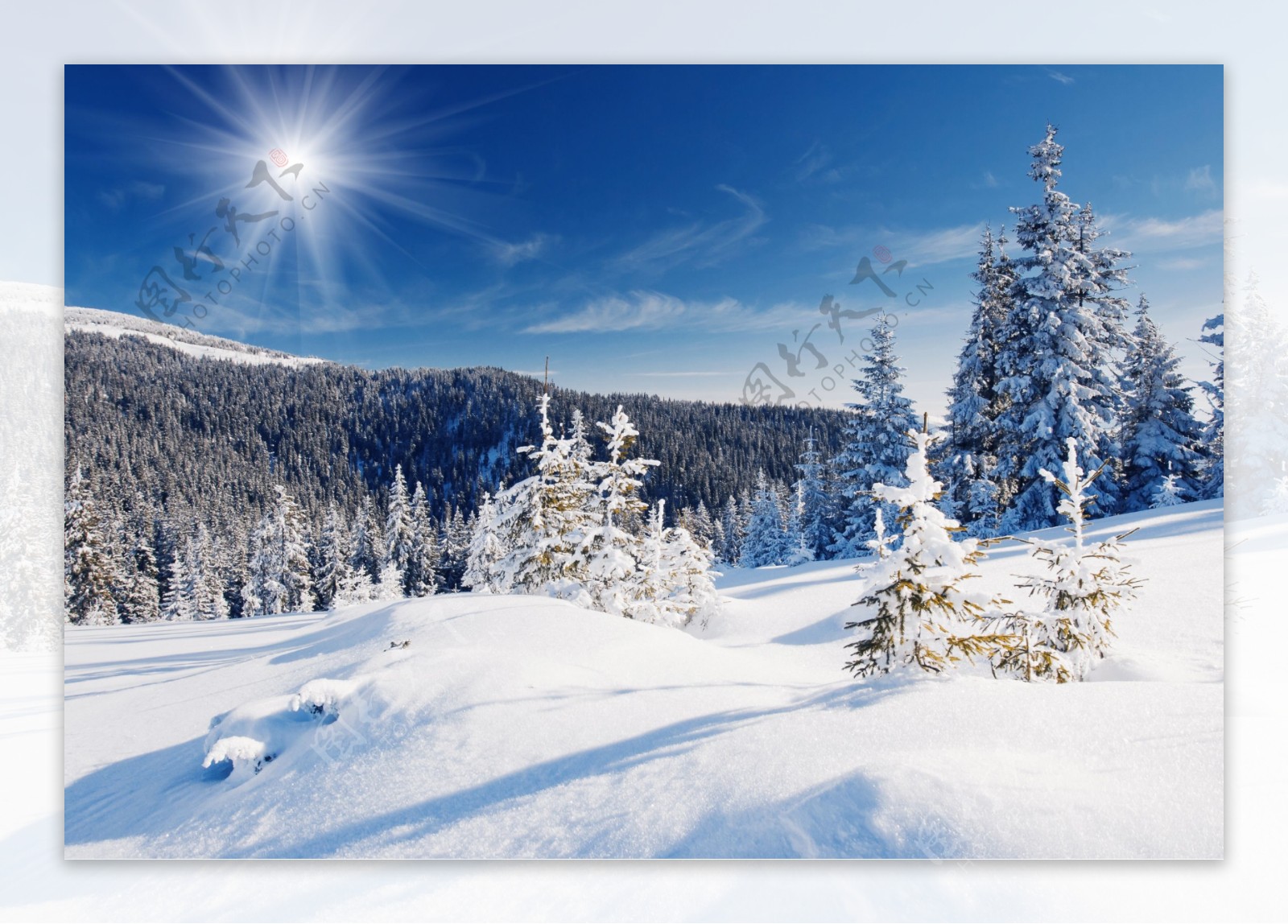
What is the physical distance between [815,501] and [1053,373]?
7535 millimetres

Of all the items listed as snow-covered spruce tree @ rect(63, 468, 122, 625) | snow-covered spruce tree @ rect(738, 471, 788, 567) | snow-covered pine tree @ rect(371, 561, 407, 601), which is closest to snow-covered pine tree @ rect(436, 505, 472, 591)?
snow-covered pine tree @ rect(371, 561, 407, 601)

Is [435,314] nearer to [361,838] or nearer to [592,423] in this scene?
[592,423]

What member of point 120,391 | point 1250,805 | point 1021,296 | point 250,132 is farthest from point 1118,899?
point 120,391

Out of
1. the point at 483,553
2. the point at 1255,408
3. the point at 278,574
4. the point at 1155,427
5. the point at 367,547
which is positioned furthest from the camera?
the point at 367,547

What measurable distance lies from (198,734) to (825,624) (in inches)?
231

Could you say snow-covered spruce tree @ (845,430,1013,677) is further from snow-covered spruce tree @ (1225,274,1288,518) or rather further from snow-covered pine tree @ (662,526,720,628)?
snow-covered pine tree @ (662,526,720,628)

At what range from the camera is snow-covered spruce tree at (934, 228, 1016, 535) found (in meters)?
6.60

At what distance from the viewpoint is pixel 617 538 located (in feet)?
26.6

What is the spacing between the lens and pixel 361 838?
394 centimetres

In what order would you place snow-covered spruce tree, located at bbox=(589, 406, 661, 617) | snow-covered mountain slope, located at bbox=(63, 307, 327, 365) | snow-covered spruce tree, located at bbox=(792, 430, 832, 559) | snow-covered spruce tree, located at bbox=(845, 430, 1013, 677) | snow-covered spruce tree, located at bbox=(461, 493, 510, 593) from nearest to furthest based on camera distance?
snow-covered spruce tree, located at bbox=(845, 430, 1013, 677)
snow-covered mountain slope, located at bbox=(63, 307, 327, 365)
snow-covered spruce tree, located at bbox=(589, 406, 661, 617)
snow-covered spruce tree, located at bbox=(792, 430, 832, 559)
snow-covered spruce tree, located at bbox=(461, 493, 510, 593)

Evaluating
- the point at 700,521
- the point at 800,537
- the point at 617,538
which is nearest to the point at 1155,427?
the point at 617,538

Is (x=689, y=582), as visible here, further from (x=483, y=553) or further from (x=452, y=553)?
(x=452, y=553)

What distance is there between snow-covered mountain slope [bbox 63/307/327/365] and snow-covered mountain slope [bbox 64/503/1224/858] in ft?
11.2

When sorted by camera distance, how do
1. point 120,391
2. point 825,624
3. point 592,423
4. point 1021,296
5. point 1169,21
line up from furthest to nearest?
point 1021,296
point 592,423
point 120,391
point 825,624
point 1169,21
